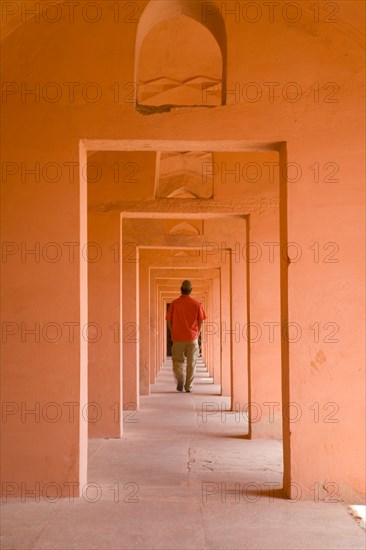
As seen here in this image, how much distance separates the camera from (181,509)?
5.39m

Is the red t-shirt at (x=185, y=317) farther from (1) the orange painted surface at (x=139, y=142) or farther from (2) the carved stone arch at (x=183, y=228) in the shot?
(1) the orange painted surface at (x=139, y=142)

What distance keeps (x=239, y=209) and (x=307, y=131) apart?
3.22 meters

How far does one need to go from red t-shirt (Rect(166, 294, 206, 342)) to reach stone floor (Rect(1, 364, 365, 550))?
17.2 ft

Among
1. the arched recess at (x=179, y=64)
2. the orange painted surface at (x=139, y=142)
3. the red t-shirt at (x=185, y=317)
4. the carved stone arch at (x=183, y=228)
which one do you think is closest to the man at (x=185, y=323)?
the red t-shirt at (x=185, y=317)

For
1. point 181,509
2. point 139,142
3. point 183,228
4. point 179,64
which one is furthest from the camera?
point 183,228

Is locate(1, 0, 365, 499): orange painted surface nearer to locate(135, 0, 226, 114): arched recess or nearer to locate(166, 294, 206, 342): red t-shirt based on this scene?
locate(135, 0, 226, 114): arched recess

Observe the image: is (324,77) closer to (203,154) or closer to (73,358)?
(73,358)

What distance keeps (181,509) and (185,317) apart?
8179 mm

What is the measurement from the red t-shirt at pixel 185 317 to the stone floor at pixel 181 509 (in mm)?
5236

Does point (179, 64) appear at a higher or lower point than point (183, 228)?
higher

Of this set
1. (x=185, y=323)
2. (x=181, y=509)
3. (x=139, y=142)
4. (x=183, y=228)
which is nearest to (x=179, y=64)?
→ (x=183, y=228)

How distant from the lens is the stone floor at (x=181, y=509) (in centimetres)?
465

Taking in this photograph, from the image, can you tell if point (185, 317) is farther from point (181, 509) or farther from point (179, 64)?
point (181, 509)

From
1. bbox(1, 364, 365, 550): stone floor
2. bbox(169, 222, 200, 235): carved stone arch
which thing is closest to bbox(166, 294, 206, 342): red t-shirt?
bbox(169, 222, 200, 235): carved stone arch
